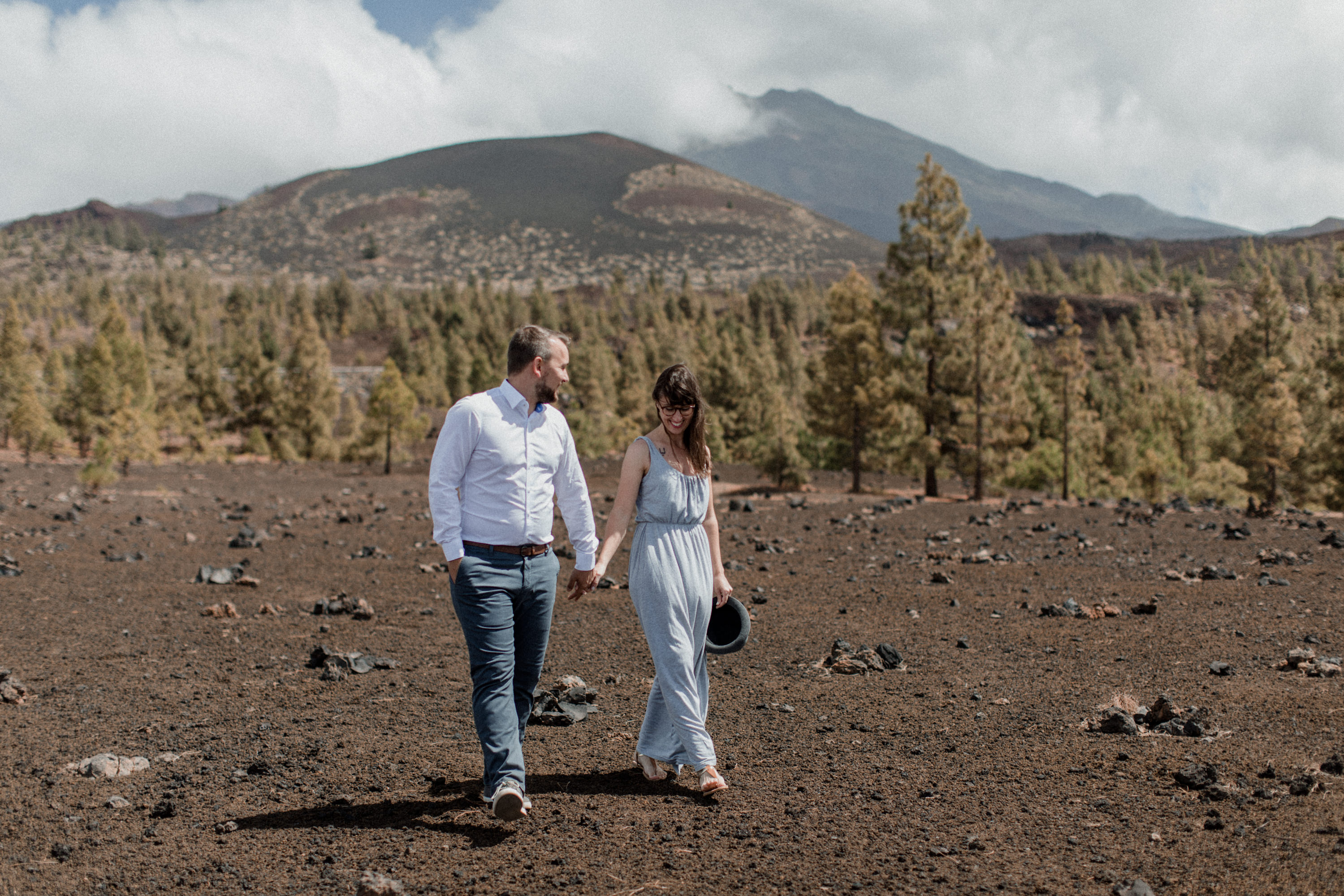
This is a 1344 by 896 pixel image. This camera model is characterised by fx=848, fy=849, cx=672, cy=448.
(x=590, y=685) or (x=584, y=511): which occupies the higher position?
(x=584, y=511)

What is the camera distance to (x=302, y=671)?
299 inches

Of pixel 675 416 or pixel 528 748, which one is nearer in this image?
pixel 675 416

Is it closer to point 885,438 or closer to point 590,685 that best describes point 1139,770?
point 590,685

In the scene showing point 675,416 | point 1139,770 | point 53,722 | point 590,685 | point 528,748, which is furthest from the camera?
point 590,685

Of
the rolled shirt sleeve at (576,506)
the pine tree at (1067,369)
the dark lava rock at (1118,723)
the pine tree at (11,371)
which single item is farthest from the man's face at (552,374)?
the pine tree at (11,371)

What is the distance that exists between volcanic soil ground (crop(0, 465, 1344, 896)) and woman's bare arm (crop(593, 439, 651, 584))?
4.64ft

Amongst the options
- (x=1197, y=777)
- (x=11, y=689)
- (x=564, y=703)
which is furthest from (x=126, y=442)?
(x=1197, y=777)

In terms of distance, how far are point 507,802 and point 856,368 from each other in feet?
87.2

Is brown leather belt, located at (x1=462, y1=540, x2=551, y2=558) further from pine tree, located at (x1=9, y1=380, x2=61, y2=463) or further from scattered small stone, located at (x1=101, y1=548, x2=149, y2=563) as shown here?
pine tree, located at (x1=9, y1=380, x2=61, y2=463)

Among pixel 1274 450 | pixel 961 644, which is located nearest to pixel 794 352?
→ pixel 1274 450

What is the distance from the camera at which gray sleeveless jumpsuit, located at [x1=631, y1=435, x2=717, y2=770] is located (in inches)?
181

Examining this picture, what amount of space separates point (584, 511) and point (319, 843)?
6.91 ft

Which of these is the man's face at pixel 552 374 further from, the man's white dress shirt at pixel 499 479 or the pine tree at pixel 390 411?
the pine tree at pixel 390 411

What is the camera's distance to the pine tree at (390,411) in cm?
4100
